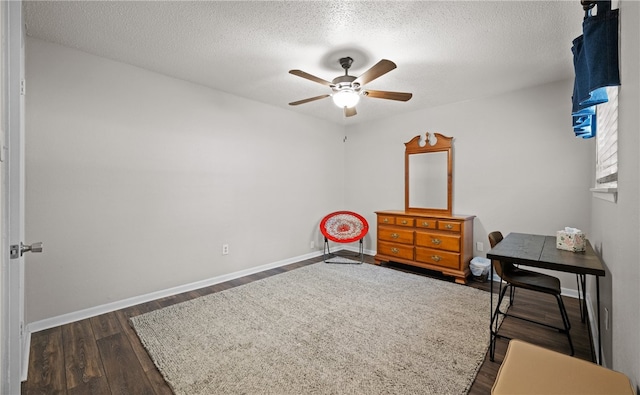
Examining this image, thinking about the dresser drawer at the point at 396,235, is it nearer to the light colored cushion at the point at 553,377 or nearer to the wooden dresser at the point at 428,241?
the wooden dresser at the point at 428,241

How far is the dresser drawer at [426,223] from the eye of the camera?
146 inches

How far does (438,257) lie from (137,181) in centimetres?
361

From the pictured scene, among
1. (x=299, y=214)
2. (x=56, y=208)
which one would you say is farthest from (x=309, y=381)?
(x=299, y=214)

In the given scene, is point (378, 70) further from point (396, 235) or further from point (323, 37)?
point (396, 235)

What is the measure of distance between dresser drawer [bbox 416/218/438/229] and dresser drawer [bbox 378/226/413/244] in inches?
6.3

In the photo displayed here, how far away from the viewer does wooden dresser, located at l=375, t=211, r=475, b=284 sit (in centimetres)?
351

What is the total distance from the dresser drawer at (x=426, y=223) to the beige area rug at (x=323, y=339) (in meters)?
0.78

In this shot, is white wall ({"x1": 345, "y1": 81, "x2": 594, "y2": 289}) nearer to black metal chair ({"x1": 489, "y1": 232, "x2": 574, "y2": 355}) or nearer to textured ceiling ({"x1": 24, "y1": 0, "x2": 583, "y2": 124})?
textured ceiling ({"x1": 24, "y1": 0, "x2": 583, "y2": 124})

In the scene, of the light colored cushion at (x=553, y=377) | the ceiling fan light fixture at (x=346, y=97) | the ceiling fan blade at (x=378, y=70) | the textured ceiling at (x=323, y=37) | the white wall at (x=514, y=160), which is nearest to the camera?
the light colored cushion at (x=553, y=377)

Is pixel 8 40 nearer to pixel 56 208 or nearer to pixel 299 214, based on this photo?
pixel 56 208

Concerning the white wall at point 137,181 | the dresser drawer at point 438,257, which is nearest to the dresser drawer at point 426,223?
the dresser drawer at point 438,257

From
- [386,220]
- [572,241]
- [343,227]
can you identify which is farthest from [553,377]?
[343,227]

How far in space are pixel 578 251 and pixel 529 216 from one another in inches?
63.4

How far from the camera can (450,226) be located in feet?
11.8
